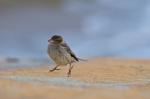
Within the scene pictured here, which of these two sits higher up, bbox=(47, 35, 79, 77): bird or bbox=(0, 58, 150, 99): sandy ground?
bbox=(47, 35, 79, 77): bird

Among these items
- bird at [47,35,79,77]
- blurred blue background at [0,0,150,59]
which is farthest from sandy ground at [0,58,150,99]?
blurred blue background at [0,0,150,59]

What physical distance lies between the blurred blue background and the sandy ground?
29.0 feet

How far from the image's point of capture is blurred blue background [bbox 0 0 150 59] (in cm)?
2225

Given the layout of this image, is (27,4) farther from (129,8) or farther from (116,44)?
(116,44)

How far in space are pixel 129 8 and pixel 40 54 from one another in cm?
774

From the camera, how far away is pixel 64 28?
84.4 ft

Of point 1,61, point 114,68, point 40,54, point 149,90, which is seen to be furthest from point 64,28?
point 149,90

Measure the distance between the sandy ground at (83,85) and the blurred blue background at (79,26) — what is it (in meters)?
8.83

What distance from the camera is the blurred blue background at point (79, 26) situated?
22.2 meters

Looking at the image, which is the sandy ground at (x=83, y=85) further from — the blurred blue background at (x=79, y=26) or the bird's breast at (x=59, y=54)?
the blurred blue background at (x=79, y=26)

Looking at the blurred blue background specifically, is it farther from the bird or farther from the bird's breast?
the bird's breast

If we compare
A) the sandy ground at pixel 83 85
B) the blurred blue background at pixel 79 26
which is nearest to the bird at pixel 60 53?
the sandy ground at pixel 83 85

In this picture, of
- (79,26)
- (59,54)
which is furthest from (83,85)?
(79,26)

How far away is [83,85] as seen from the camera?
9391 millimetres
